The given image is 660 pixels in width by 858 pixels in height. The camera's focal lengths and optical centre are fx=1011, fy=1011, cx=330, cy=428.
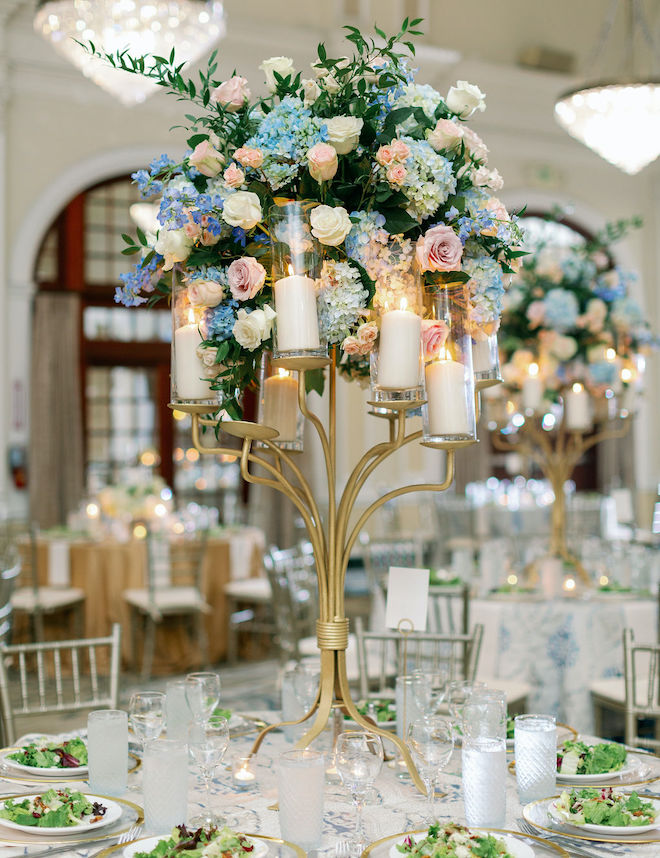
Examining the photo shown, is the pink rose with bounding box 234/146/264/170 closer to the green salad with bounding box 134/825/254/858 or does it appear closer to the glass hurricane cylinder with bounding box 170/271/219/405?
the glass hurricane cylinder with bounding box 170/271/219/405

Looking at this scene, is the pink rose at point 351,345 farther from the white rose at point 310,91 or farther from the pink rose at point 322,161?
the white rose at point 310,91

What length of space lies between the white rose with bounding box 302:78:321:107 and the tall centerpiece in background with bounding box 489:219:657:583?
3003 millimetres

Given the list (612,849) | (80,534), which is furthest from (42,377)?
(612,849)

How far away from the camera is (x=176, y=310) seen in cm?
206

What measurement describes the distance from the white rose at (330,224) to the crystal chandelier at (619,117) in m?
4.28

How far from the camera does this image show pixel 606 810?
1.72 metres

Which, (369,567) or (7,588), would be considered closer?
(7,588)

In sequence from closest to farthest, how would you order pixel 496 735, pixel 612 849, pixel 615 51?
pixel 612 849
pixel 496 735
pixel 615 51

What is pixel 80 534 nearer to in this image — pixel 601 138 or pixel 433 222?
pixel 601 138

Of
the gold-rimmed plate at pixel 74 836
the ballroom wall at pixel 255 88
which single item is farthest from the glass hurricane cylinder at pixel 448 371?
the ballroom wall at pixel 255 88

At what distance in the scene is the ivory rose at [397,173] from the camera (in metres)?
1.88

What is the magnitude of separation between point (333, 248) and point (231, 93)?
365 mm

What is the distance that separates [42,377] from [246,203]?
24.0 ft

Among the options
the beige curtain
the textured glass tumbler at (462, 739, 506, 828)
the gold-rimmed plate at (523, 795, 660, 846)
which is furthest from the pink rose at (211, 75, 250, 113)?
the beige curtain
